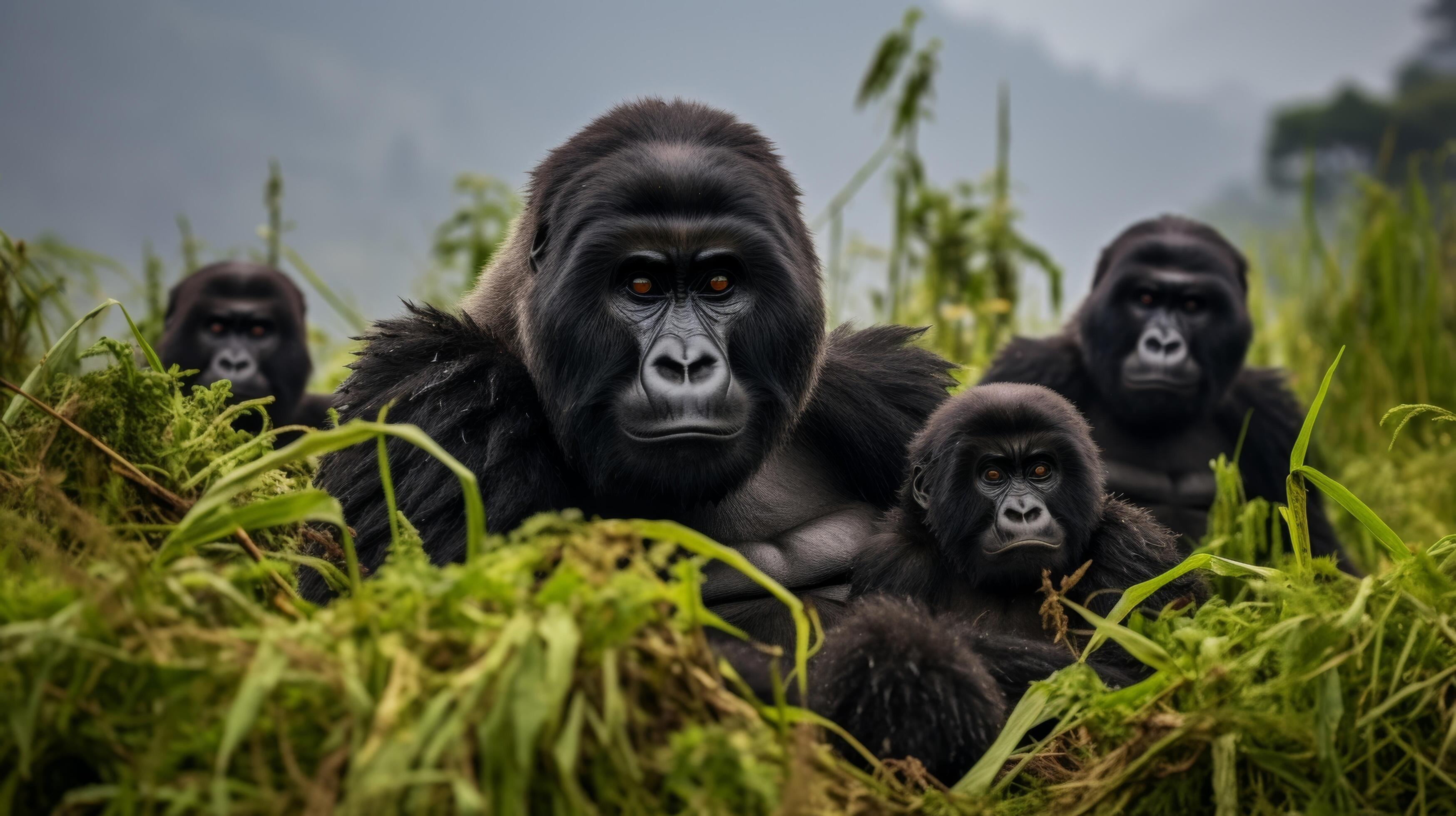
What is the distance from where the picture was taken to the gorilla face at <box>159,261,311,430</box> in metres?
6.06

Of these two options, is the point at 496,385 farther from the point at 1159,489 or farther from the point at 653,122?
the point at 1159,489

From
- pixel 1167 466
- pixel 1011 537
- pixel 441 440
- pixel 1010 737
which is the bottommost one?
pixel 1167 466

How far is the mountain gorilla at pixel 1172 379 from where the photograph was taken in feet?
17.8

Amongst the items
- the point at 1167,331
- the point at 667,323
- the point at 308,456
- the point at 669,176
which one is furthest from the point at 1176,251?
the point at 308,456

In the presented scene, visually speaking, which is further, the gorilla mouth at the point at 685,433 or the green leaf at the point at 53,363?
the gorilla mouth at the point at 685,433

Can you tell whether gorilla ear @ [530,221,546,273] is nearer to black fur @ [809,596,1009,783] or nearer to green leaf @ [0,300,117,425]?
green leaf @ [0,300,117,425]

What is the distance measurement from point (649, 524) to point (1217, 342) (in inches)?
172

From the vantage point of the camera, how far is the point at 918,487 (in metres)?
3.31

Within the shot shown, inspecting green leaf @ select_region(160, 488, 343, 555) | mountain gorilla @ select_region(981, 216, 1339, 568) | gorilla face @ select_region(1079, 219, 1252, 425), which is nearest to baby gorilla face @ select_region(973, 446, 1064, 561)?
green leaf @ select_region(160, 488, 343, 555)

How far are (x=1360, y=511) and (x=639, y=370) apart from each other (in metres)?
1.45

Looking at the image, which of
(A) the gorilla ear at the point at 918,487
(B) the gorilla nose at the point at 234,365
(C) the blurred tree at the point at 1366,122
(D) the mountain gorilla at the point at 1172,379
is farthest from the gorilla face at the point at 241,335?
(C) the blurred tree at the point at 1366,122

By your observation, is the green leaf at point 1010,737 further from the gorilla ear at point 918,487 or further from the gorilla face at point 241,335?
the gorilla face at point 241,335

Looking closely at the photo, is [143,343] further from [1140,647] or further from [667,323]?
[1140,647]

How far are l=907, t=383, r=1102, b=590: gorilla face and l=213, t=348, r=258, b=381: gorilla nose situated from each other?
3916 millimetres
